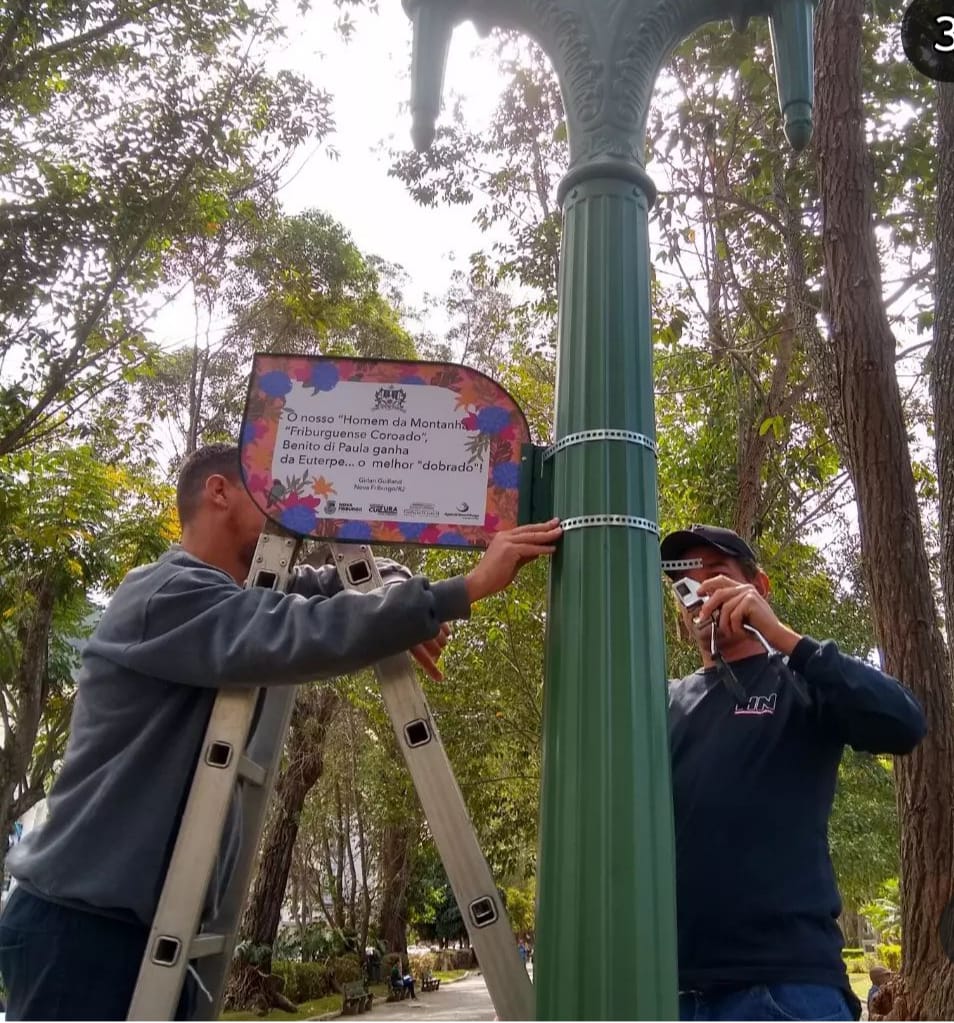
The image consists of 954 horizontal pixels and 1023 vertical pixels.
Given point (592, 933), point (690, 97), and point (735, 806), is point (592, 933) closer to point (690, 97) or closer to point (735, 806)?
point (735, 806)

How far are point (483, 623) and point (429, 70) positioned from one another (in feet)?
32.0

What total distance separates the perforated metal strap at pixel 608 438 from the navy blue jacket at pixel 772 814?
564 millimetres

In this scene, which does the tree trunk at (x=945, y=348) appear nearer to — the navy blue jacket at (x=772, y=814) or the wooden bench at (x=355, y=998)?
the navy blue jacket at (x=772, y=814)

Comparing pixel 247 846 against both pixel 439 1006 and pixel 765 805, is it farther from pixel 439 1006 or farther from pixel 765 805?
pixel 439 1006

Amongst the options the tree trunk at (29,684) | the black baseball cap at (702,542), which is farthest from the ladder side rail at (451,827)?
the tree trunk at (29,684)

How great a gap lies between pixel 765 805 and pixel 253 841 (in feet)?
3.73

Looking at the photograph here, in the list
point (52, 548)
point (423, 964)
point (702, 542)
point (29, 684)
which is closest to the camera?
point (702, 542)

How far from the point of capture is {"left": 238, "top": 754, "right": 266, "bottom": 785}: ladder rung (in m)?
1.91

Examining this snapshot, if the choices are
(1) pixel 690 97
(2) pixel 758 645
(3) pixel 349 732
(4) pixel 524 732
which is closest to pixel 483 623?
(4) pixel 524 732

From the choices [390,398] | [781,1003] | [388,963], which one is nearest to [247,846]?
[390,398]

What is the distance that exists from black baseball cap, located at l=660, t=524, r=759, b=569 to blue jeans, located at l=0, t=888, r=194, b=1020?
1.46 meters

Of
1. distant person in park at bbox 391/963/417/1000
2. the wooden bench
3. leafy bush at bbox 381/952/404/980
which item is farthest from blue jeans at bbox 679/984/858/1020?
A: leafy bush at bbox 381/952/404/980

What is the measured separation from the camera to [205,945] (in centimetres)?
185

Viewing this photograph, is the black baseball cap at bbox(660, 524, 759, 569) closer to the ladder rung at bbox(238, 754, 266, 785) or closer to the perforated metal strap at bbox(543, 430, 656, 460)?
the perforated metal strap at bbox(543, 430, 656, 460)
